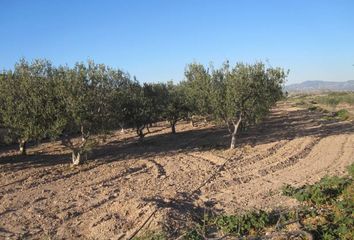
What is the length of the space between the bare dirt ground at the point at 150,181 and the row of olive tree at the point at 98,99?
2.35 meters

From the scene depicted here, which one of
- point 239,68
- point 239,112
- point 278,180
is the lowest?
point 278,180

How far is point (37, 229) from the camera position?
14016 millimetres

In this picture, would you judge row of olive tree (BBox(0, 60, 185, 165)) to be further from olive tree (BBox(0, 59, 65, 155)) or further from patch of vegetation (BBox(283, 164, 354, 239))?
patch of vegetation (BBox(283, 164, 354, 239))

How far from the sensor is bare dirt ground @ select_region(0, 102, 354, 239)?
14.4 m

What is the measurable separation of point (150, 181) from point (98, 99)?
7.60 meters

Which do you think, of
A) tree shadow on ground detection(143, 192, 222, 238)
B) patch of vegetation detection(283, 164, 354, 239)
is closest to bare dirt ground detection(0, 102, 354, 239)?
tree shadow on ground detection(143, 192, 222, 238)

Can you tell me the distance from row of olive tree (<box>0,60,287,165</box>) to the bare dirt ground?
2.35 metres

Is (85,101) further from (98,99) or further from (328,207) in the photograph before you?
(328,207)

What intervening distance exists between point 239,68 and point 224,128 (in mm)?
16315

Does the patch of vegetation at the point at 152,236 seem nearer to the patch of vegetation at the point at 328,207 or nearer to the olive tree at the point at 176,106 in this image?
the patch of vegetation at the point at 328,207

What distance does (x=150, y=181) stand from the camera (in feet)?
68.0

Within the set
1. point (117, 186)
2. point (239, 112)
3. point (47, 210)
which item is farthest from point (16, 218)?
point (239, 112)

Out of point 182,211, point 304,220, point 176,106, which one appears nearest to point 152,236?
point 182,211

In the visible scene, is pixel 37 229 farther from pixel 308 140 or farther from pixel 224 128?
pixel 224 128
